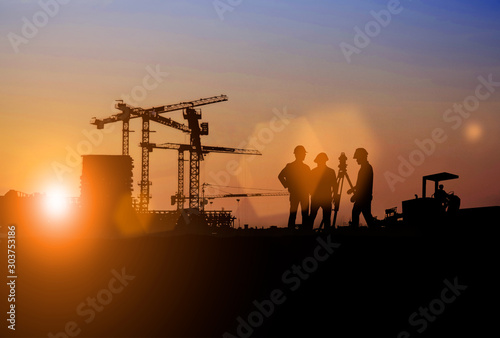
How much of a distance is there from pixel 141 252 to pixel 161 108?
12077 centimetres

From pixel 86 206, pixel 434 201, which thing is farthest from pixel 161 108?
pixel 434 201

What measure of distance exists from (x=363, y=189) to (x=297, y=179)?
4.91ft

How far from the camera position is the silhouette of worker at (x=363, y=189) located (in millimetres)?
14711

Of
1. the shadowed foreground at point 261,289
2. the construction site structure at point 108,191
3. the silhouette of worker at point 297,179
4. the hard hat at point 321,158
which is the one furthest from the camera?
the construction site structure at point 108,191

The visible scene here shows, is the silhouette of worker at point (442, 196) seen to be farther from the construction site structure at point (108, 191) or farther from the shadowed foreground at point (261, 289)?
the construction site structure at point (108, 191)

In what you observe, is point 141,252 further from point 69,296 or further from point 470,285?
point 470,285

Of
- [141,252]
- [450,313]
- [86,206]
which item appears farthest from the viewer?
[86,206]

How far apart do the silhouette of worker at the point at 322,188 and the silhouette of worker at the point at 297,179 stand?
16 cm

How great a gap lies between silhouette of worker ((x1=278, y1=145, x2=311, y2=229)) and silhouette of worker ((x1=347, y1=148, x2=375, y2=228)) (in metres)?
1.08

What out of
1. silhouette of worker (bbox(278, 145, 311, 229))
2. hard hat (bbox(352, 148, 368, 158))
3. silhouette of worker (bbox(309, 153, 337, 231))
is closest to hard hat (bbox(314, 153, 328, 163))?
silhouette of worker (bbox(309, 153, 337, 231))

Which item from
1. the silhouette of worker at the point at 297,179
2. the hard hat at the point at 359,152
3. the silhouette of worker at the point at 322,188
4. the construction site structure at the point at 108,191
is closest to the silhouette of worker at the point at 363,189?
the hard hat at the point at 359,152

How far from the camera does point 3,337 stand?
46.1ft

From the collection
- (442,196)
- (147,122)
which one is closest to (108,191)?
(147,122)

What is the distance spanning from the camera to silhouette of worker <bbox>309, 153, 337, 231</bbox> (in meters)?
14.7
